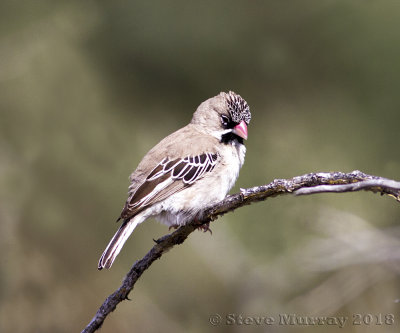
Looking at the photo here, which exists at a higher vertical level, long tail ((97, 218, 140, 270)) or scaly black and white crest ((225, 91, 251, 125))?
scaly black and white crest ((225, 91, 251, 125))

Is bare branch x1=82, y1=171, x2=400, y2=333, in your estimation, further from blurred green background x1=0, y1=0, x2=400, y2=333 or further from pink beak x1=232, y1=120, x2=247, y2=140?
blurred green background x1=0, y1=0, x2=400, y2=333

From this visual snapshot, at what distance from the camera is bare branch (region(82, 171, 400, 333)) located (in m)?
2.63

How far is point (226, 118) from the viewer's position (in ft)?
Answer: 18.4

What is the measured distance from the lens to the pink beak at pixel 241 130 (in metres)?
5.41

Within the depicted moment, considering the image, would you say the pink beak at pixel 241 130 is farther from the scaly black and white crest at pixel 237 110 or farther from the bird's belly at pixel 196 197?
the bird's belly at pixel 196 197

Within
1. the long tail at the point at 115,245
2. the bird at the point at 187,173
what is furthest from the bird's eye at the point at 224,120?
the long tail at the point at 115,245

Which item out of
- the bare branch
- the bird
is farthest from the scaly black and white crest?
the bare branch

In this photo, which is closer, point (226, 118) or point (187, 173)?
point (187, 173)

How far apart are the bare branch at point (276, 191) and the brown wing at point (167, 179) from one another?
0.53 meters

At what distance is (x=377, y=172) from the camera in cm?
755

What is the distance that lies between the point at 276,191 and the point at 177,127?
5134 millimetres

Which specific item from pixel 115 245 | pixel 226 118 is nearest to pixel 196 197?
pixel 115 245

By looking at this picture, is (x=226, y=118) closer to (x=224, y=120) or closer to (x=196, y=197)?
(x=224, y=120)

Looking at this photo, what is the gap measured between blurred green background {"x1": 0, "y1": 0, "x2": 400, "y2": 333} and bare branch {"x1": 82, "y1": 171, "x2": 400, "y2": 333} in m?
2.00
